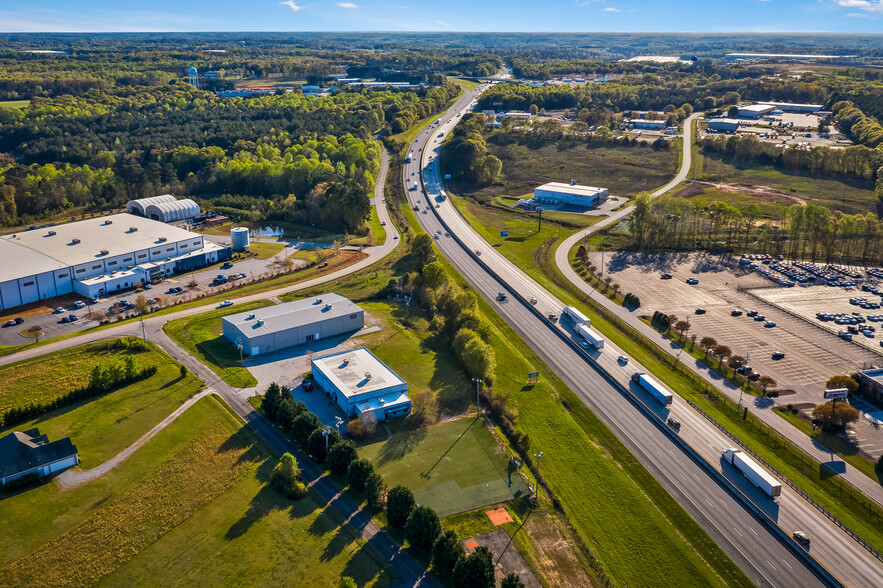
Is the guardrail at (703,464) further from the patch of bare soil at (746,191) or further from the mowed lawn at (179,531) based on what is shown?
the patch of bare soil at (746,191)

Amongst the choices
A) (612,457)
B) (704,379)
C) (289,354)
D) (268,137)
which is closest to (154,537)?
(289,354)

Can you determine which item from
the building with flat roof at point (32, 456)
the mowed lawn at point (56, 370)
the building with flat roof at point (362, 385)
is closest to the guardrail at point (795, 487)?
the building with flat roof at point (362, 385)

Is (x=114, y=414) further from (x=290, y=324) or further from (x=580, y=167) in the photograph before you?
(x=580, y=167)

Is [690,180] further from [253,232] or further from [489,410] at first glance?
[489,410]

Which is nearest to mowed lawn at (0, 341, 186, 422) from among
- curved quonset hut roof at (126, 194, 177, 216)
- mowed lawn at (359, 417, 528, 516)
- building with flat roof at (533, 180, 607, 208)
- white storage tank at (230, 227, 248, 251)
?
mowed lawn at (359, 417, 528, 516)

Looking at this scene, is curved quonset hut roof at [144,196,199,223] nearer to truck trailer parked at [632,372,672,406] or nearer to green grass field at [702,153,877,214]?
truck trailer parked at [632,372,672,406]

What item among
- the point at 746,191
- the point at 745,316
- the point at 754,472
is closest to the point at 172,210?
the point at 745,316
